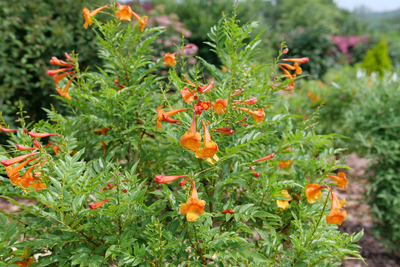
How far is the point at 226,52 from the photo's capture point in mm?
1650

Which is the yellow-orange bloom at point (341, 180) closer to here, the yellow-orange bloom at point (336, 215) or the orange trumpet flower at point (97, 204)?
the yellow-orange bloom at point (336, 215)

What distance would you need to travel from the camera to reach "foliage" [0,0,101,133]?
152 inches

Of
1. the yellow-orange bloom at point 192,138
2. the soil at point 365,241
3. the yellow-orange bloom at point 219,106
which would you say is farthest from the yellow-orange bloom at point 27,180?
the soil at point 365,241

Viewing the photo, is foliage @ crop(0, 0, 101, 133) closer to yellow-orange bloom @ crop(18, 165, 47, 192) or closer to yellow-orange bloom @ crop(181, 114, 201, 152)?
yellow-orange bloom @ crop(18, 165, 47, 192)

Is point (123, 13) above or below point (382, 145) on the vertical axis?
above

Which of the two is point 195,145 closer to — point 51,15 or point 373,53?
point 51,15

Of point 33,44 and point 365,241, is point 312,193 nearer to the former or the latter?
point 365,241

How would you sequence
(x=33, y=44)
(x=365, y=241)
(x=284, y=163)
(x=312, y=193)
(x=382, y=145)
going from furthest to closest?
1. (x=33, y=44)
2. (x=365, y=241)
3. (x=382, y=145)
4. (x=284, y=163)
5. (x=312, y=193)

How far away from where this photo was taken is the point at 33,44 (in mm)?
4137

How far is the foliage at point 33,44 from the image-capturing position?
3.85m

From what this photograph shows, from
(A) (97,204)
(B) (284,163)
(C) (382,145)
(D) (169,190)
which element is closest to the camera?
(A) (97,204)

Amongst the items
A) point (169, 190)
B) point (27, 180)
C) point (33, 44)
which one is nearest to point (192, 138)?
point (169, 190)

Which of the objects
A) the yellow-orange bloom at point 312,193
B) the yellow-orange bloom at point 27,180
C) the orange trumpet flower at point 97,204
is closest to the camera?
the orange trumpet flower at point 97,204

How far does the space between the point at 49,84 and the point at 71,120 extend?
10.1ft
